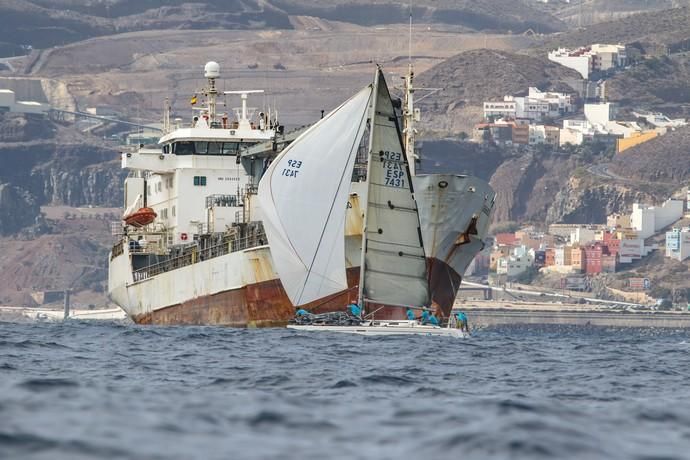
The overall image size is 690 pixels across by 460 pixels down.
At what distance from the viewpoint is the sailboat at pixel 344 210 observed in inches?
2172

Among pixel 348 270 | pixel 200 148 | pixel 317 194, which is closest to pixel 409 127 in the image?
pixel 348 270

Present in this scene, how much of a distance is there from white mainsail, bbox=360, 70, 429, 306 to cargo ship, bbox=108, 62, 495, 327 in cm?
267

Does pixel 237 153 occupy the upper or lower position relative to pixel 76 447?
upper

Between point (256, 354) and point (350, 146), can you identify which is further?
point (350, 146)

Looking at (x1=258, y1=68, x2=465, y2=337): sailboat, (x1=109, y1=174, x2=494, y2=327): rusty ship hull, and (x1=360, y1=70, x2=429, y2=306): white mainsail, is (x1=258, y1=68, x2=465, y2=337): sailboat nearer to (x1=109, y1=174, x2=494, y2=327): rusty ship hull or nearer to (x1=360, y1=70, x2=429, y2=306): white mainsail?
(x1=360, y1=70, x2=429, y2=306): white mainsail

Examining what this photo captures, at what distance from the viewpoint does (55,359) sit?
39969 millimetres

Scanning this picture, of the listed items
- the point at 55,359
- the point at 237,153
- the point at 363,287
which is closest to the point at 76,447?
the point at 55,359

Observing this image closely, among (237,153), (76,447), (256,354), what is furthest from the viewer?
(237,153)

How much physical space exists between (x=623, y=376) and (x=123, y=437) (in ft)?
59.3

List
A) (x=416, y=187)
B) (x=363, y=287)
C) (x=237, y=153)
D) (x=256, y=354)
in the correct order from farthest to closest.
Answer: (x=237, y=153) → (x=416, y=187) → (x=363, y=287) → (x=256, y=354)

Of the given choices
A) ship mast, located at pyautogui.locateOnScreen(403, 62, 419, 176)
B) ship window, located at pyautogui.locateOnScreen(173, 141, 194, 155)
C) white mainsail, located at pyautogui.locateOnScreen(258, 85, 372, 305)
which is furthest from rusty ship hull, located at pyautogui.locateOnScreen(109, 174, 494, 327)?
ship window, located at pyautogui.locateOnScreen(173, 141, 194, 155)

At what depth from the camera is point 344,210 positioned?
185 feet

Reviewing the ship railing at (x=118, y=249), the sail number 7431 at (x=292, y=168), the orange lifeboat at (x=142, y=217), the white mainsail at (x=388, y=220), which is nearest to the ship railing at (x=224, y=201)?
the orange lifeboat at (x=142, y=217)

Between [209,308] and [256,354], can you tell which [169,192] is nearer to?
[209,308]
